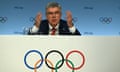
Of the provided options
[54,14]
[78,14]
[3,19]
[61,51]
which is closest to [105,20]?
[78,14]

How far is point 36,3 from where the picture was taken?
9.59ft

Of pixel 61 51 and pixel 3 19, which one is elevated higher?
pixel 3 19

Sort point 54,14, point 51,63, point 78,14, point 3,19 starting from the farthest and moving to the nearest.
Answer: point 78,14
point 3,19
point 54,14
point 51,63

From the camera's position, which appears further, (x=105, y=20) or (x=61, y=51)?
(x=105, y=20)

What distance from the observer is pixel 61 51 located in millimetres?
733

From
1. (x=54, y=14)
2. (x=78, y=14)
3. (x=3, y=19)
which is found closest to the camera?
(x=54, y=14)

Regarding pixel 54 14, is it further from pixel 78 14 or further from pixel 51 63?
pixel 51 63

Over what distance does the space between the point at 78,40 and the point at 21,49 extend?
19 centimetres

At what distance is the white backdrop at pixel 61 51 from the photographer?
72cm

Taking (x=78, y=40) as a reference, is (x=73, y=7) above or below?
above

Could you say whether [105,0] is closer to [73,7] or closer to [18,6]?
[73,7]

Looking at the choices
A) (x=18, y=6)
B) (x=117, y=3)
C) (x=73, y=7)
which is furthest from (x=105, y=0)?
(x=18, y=6)

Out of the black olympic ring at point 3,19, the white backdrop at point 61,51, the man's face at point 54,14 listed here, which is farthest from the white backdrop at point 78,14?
the white backdrop at point 61,51

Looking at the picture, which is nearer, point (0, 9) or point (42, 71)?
point (42, 71)
